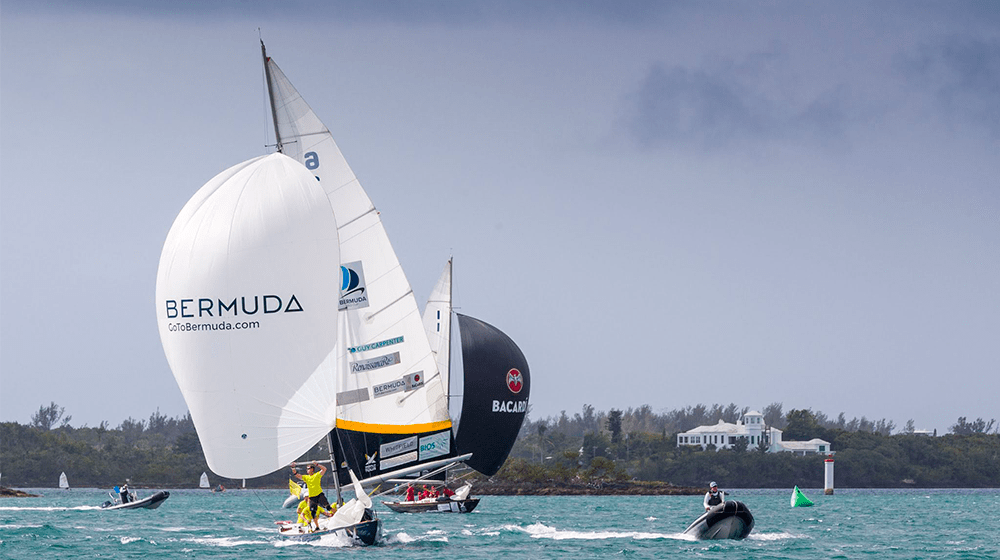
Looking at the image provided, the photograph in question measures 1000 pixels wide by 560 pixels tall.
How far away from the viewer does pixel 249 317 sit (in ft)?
109

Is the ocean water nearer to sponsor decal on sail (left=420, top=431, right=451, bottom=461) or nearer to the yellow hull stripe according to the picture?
sponsor decal on sail (left=420, top=431, right=451, bottom=461)

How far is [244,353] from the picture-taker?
3322 cm

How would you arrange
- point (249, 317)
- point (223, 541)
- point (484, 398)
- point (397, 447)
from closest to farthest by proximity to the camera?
point (249, 317) < point (223, 541) < point (397, 447) < point (484, 398)

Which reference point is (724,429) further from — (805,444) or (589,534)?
(589,534)

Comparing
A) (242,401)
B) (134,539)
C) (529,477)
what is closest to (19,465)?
(529,477)

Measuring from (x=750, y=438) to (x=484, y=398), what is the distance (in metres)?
123

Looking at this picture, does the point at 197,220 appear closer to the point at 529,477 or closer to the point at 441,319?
the point at 441,319

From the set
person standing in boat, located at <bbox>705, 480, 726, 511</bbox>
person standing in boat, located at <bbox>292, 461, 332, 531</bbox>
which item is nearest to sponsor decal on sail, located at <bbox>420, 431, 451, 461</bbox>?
person standing in boat, located at <bbox>292, 461, 332, 531</bbox>

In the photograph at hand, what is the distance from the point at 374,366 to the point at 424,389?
260cm

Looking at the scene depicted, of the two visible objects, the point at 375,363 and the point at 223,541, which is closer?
the point at 223,541

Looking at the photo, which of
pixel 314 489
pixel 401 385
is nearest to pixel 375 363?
pixel 401 385

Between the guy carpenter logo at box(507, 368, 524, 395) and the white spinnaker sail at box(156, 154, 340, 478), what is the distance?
25892 millimetres

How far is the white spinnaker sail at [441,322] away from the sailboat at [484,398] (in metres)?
0.06

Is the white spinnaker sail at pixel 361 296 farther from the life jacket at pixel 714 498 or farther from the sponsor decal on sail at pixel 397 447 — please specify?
the life jacket at pixel 714 498
